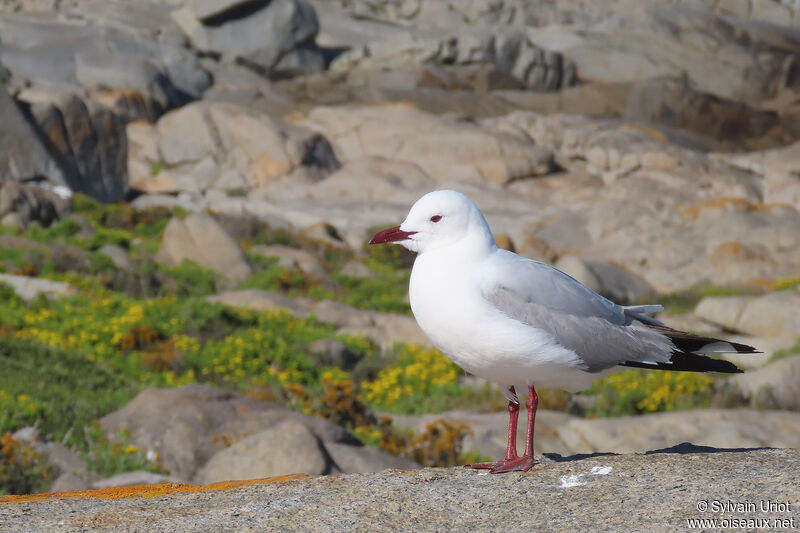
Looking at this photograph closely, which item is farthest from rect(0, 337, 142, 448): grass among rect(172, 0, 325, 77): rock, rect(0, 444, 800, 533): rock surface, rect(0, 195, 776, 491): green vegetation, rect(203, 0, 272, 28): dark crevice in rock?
rect(203, 0, 272, 28): dark crevice in rock

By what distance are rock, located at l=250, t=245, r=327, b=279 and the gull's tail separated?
60.8 ft

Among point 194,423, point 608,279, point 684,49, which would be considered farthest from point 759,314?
point 684,49

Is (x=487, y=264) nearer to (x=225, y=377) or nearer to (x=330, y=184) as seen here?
(x=225, y=377)

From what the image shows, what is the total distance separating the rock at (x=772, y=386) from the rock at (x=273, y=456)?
765 centimetres

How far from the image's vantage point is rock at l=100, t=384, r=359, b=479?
9.88m

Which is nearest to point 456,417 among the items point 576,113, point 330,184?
point 330,184

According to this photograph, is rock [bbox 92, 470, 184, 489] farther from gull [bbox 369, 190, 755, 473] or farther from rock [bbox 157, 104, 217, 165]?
rock [bbox 157, 104, 217, 165]

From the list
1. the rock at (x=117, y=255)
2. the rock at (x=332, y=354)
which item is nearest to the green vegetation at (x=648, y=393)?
the rock at (x=332, y=354)

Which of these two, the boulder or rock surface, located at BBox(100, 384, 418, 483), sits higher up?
rock surface, located at BBox(100, 384, 418, 483)

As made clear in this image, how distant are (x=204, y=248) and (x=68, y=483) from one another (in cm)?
1384

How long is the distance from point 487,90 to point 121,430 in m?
46.2

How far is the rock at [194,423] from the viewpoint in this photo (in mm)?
9883

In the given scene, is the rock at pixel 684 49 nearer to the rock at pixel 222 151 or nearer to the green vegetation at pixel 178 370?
the rock at pixel 222 151

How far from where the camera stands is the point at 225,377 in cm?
1429
